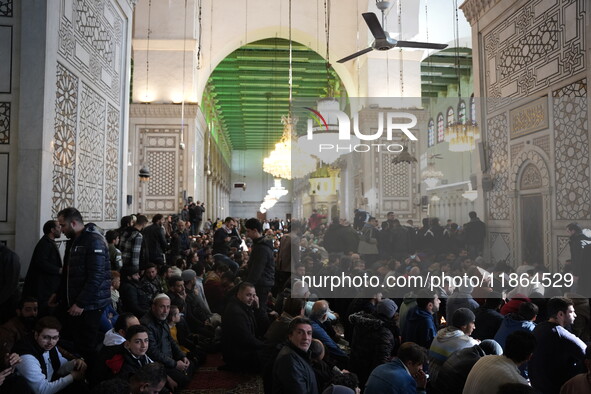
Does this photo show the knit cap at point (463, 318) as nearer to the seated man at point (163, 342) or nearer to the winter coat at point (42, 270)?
the seated man at point (163, 342)

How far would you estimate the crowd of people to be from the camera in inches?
93.0

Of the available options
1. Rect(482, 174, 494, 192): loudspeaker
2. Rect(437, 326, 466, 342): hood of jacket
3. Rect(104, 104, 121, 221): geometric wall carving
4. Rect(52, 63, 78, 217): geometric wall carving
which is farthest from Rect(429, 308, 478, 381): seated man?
Rect(482, 174, 494, 192): loudspeaker

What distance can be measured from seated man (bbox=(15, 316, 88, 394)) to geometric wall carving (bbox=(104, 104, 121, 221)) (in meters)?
3.20

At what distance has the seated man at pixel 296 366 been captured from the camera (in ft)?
7.54

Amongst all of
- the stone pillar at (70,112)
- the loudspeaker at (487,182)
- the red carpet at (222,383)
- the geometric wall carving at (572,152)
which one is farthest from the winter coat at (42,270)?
the loudspeaker at (487,182)

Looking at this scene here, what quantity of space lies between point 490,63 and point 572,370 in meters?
5.48

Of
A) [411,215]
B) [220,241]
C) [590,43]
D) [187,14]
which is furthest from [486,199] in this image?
[187,14]

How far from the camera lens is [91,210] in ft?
17.1

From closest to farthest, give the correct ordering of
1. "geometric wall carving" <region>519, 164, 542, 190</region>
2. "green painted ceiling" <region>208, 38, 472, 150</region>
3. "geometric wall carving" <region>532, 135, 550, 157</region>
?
"geometric wall carving" <region>532, 135, 550, 157</region> < "geometric wall carving" <region>519, 164, 542, 190</region> < "green painted ceiling" <region>208, 38, 472, 150</region>

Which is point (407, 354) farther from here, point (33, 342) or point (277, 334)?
point (33, 342)

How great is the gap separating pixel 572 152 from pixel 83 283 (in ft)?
16.9

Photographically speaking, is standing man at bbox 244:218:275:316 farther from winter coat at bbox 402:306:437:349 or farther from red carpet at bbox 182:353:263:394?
winter coat at bbox 402:306:437:349

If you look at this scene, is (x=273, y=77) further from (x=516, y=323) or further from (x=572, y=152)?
(x=516, y=323)

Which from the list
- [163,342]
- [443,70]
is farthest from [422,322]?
[443,70]
